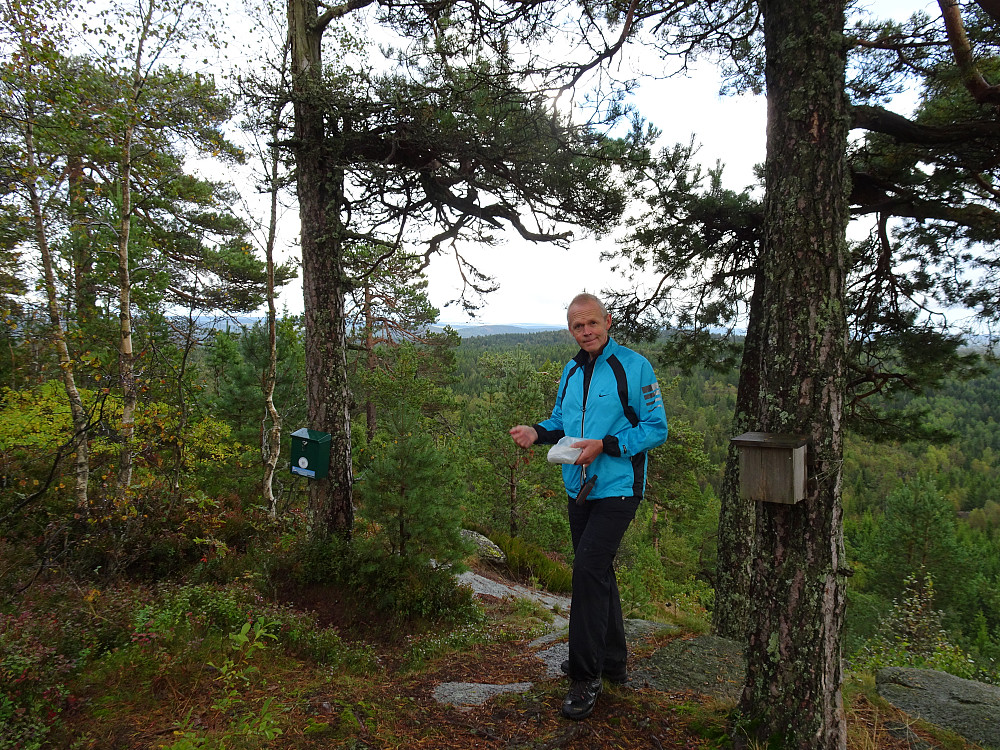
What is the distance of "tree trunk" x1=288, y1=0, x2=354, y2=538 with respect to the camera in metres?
4.88

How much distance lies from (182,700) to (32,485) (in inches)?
205

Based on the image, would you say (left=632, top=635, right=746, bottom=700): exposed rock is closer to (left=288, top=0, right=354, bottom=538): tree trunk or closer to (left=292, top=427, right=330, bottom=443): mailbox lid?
(left=288, top=0, right=354, bottom=538): tree trunk

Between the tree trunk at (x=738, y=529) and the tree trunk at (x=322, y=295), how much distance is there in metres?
3.86

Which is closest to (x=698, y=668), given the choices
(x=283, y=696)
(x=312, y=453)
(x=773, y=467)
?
(x=773, y=467)

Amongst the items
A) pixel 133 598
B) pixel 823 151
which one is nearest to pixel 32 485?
pixel 133 598

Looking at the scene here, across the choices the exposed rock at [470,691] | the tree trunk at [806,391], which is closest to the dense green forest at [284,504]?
the exposed rock at [470,691]

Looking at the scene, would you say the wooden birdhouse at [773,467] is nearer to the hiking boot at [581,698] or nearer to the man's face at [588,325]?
the man's face at [588,325]

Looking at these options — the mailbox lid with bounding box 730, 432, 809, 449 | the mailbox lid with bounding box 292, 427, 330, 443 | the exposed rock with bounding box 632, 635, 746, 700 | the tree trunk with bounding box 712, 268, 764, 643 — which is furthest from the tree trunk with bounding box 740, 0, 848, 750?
the mailbox lid with bounding box 292, 427, 330, 443

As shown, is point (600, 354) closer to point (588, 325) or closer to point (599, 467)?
point (588, 325)

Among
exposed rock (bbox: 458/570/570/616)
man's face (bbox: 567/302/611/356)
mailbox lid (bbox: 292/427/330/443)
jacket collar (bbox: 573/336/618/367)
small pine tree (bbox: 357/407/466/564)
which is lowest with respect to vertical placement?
exposed rock (bbox: 458/570/570/616)

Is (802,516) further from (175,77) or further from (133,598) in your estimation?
(175,77)

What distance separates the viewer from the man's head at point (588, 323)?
2801 millimetres

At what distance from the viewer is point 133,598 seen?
366 centimetres

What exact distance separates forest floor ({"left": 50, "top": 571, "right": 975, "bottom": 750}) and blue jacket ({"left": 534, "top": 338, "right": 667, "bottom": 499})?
1198mm
